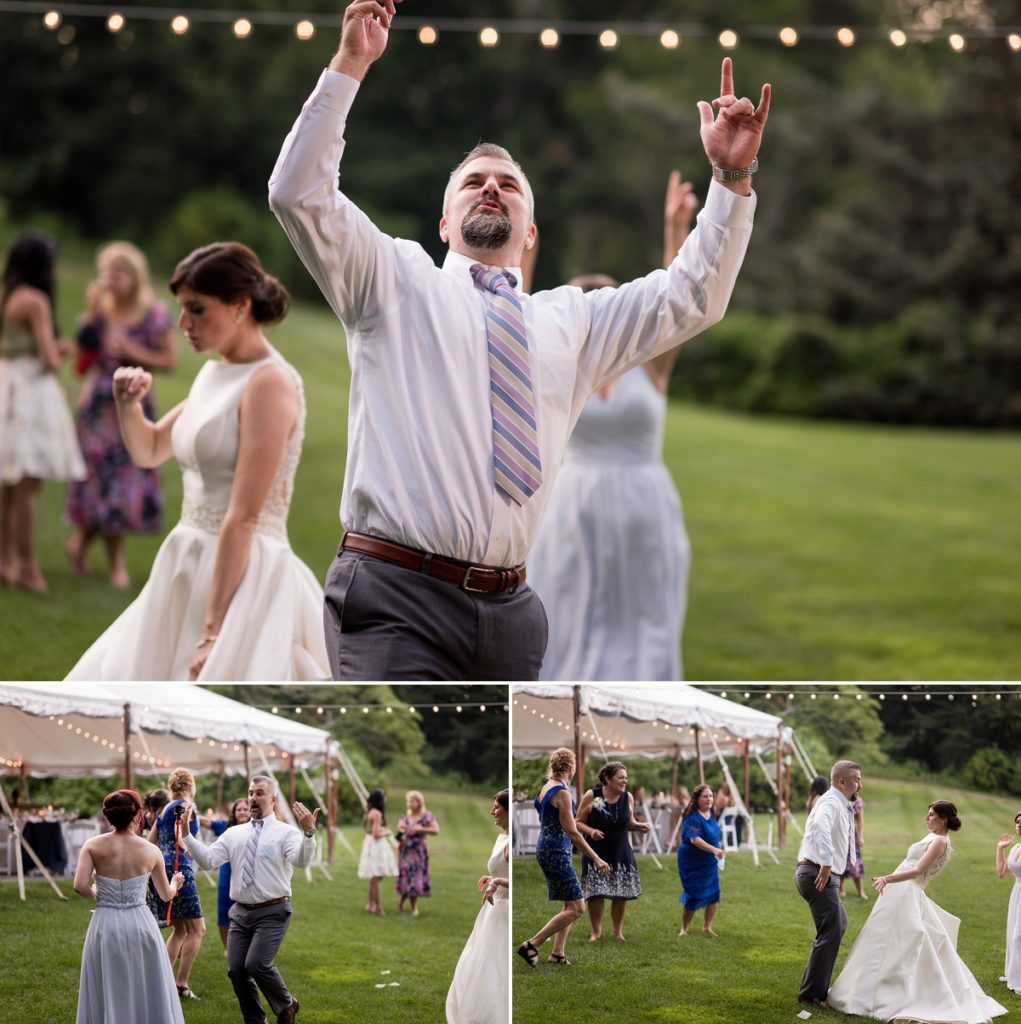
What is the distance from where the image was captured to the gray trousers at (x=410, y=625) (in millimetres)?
3355

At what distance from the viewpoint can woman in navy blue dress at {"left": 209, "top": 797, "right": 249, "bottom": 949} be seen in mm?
3301

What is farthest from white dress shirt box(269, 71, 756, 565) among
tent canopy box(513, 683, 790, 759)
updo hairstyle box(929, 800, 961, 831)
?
updo hairstyle box(929, 800, 961, 831)

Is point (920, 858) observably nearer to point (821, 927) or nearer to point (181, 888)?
point (821, 927)

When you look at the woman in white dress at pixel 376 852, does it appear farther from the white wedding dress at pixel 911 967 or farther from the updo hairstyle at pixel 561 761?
the white wedding dress at pixel 911 967

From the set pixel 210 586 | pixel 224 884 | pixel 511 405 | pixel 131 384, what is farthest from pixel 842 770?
pixel 131 384

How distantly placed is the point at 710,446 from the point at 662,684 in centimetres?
1609

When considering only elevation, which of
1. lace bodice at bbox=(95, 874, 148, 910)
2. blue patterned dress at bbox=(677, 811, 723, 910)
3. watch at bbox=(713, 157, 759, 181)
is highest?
watch at bbox=(713, 157, 759, 181)

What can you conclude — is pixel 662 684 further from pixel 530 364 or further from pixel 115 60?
pixel 115 60

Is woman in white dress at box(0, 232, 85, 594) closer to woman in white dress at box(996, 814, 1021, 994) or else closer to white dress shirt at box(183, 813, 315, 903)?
white dress shirt at box(183, 813, 315, 903)

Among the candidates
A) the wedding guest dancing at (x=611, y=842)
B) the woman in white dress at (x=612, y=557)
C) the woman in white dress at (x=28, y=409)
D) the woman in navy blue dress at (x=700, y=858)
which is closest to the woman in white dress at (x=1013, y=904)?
the woman in navy blue dress at (x=700, y=858)

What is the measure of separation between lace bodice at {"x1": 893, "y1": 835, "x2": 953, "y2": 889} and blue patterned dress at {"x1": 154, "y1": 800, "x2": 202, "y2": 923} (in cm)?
149

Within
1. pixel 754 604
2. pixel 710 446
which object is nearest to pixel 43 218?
pixel 710 446

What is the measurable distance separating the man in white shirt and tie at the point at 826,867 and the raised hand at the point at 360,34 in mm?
1769

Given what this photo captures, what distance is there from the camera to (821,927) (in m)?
3.37
